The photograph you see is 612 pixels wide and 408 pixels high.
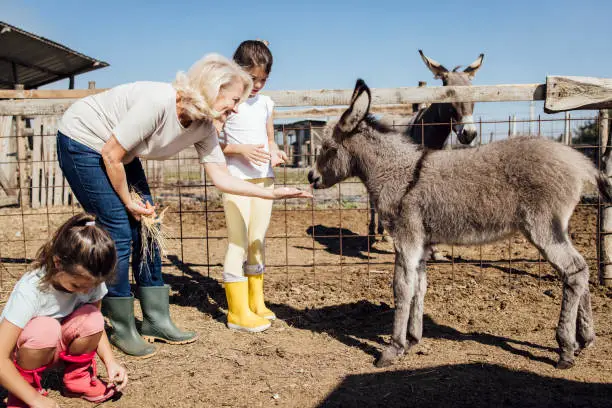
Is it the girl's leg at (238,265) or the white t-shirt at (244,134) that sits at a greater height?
the white t-shirt at (244,134)

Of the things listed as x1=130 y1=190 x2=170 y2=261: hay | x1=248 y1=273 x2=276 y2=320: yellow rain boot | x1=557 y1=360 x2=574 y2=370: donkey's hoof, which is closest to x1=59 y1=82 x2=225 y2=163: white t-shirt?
x1=130 y1=190 x2=170 y2=261: hay

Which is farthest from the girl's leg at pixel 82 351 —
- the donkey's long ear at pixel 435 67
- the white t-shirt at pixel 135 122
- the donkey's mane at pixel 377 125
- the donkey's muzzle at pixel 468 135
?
the donkey's long ear at pixel 435 67

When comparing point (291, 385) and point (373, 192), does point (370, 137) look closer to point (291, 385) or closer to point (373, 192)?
point (373, 192)

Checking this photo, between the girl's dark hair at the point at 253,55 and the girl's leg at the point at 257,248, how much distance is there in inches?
37.6

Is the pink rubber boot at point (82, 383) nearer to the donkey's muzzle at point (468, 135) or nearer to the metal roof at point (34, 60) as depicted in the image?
the donkey's muzzle at point (468, 135)

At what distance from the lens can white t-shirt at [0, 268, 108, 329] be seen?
8.68 ft

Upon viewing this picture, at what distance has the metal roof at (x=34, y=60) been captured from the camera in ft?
41.2

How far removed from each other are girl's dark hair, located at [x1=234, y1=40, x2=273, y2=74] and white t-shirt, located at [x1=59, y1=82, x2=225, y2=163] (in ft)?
2.84

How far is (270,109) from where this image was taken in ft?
14.9

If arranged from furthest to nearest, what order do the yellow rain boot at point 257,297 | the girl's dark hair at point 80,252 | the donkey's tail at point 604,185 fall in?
the yellow rain boot at point 257,297 → the donkey's tail at point 604,185 → the girl's dark hair at point 80,252

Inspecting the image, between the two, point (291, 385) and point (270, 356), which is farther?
point (270, 356)

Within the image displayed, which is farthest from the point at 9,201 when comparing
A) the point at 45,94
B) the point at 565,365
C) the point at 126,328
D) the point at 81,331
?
the point at 565,365

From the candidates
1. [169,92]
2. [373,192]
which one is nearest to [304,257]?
[373,192]

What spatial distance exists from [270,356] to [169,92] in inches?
79.7
